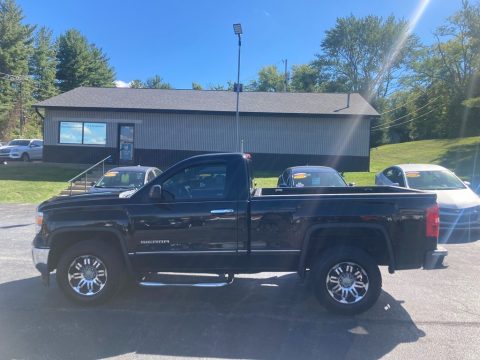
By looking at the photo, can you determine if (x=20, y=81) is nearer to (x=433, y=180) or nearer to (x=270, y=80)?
(x=270, y=80)

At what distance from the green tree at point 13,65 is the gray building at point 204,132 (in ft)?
107

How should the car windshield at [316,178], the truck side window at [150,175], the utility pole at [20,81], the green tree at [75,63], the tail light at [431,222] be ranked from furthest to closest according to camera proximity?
the green tree at [75,63], the utility pole at [20,81], the truck side window at [150,175], the car windshield at [316,178], the tail light at [431,222]

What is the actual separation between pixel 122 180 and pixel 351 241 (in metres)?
8.24

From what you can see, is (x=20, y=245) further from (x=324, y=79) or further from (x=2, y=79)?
(x=324, y=79)

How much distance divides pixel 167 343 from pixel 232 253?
132 cm

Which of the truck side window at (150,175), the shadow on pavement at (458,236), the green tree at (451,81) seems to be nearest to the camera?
the shadow on pavement at (458,236)

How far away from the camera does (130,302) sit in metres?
5.82

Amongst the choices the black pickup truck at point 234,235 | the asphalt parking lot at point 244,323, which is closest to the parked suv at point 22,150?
the asphalt parking lot at point 244,323

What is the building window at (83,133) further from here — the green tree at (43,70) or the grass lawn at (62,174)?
the green tree at (43,70)

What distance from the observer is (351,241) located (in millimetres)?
5449

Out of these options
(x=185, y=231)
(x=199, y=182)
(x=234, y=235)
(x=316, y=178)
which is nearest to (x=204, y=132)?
(x=316, y=178)

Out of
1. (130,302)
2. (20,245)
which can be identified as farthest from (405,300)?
(20,245)

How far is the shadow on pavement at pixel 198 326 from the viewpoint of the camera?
438 cm

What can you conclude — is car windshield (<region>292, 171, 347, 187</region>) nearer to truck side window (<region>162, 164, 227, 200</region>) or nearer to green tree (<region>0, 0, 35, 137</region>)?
truck side window (<region>162, 164, 227, 200</region>)
